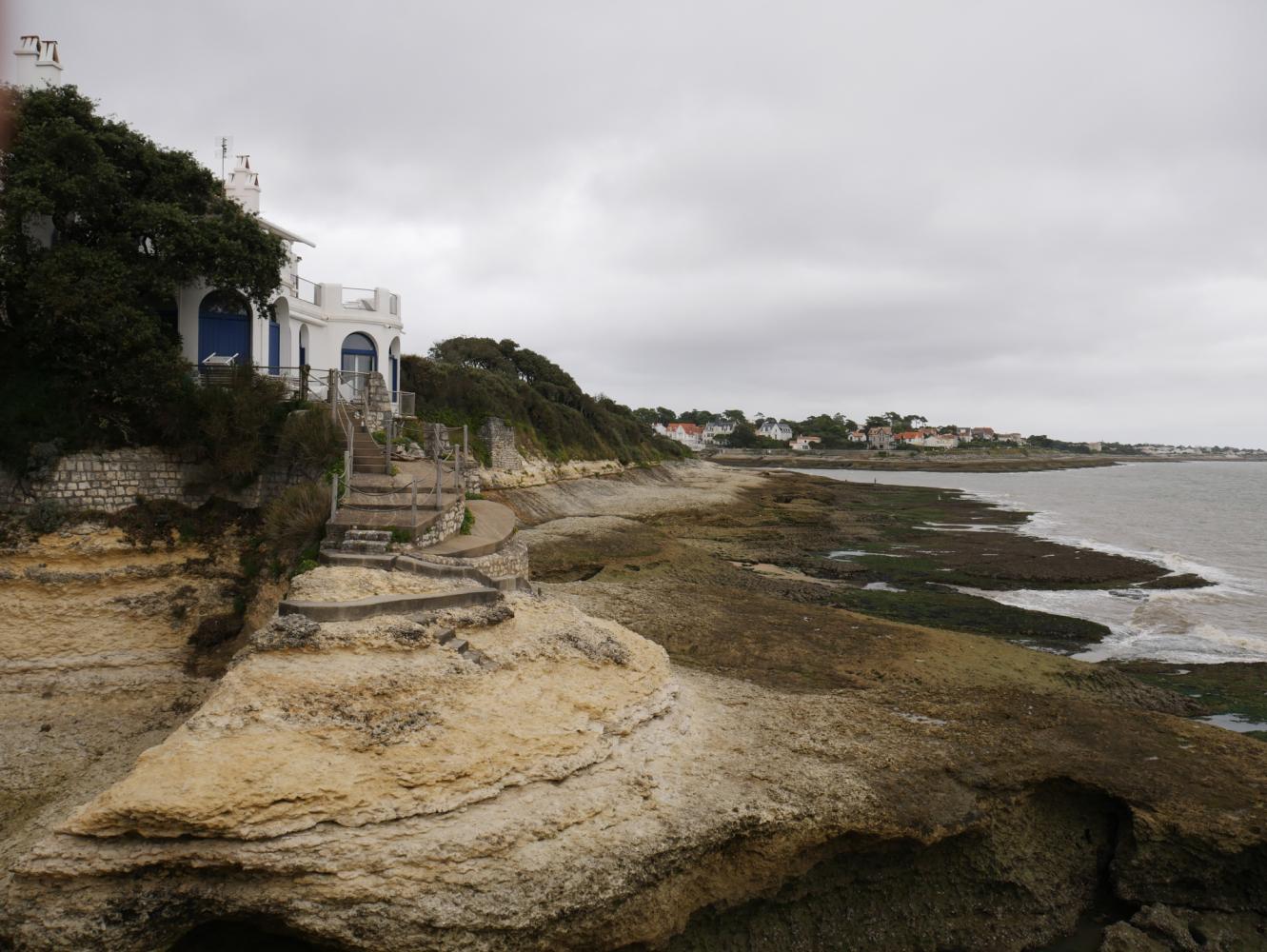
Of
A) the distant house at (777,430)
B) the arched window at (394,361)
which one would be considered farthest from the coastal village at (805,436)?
the arched window at (394,361)

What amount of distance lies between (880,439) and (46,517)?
163 metres

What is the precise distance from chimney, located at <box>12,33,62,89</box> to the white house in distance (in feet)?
0.07

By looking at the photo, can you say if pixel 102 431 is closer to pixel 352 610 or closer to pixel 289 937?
pixel 352 610

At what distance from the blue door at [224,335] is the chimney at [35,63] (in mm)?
6218

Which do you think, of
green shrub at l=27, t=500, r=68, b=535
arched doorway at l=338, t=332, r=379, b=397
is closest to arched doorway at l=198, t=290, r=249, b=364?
arched doorway at l=338, t=332, r=379, b=397

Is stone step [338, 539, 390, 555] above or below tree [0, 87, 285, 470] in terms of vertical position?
below

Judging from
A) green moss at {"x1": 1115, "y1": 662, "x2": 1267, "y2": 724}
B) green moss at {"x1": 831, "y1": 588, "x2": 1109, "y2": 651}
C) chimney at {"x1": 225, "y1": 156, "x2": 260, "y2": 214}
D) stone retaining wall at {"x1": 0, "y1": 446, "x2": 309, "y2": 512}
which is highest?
chimney at {"x1": 225, "y1": 156, "x2": 260, "y2": 214}

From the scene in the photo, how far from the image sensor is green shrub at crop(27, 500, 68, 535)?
12.8m

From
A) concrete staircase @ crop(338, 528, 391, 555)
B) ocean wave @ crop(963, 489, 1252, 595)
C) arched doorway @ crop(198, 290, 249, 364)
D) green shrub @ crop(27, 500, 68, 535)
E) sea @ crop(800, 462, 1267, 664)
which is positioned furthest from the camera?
ocean wave @ crop(963, 489, 1252, 595)

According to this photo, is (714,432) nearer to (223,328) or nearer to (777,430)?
(777,430)

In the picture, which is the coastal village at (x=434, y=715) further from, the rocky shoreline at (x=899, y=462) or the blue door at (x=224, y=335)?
the rocky shoreline at (x=899, y=462)

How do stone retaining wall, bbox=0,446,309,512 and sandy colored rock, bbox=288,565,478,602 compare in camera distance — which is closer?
sandy colored rock, bbox=288,565,478,602

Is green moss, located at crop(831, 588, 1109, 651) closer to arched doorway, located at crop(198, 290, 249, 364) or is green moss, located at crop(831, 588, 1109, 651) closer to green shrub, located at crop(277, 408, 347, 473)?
green shrub, located at crop(277, 408, 347, 473)

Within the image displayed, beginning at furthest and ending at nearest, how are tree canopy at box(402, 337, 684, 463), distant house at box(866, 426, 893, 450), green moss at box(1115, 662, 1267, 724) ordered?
distant house at box(866, 426, 893, 450) < tree canopy at box(402, 337, 684, 463) < green moss at box(1115, 662, 1267, 724)
